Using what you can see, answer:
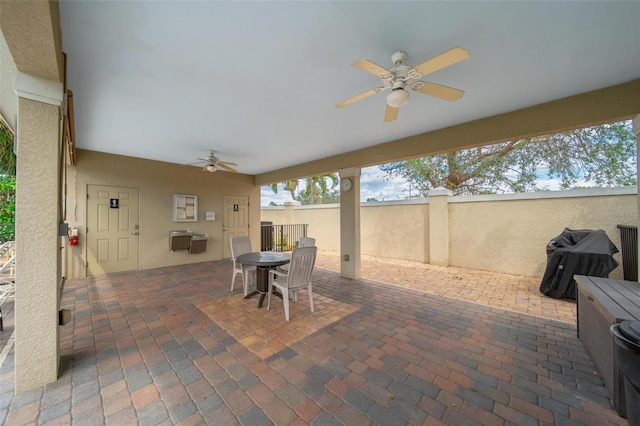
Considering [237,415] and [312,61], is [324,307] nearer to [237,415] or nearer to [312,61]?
[237,415]

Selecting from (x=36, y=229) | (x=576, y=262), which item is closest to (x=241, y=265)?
(x=36, y=229)

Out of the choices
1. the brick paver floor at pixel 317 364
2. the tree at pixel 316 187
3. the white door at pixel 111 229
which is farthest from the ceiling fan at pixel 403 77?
the tree at pixel 316 187

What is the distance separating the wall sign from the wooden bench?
7.36m

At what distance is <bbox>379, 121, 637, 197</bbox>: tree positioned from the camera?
6.31 meters

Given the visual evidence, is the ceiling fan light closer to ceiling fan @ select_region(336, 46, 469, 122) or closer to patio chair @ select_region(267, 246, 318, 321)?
ceiling fan @ select_region(336, 46, 469, 122)

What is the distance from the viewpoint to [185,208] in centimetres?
639

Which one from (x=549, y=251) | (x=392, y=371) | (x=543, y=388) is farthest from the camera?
(x=549, y=251)

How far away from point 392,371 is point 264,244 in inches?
279

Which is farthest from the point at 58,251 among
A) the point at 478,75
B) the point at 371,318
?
the point at 478,75

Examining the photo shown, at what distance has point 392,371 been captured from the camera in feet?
6.69

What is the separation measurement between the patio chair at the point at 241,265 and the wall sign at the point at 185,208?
2940 millimetres

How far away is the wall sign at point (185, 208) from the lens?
20.4 ft

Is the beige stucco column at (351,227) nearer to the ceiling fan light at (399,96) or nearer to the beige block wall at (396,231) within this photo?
the beige block wall at (396,231)

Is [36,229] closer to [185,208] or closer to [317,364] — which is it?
[317,364]
